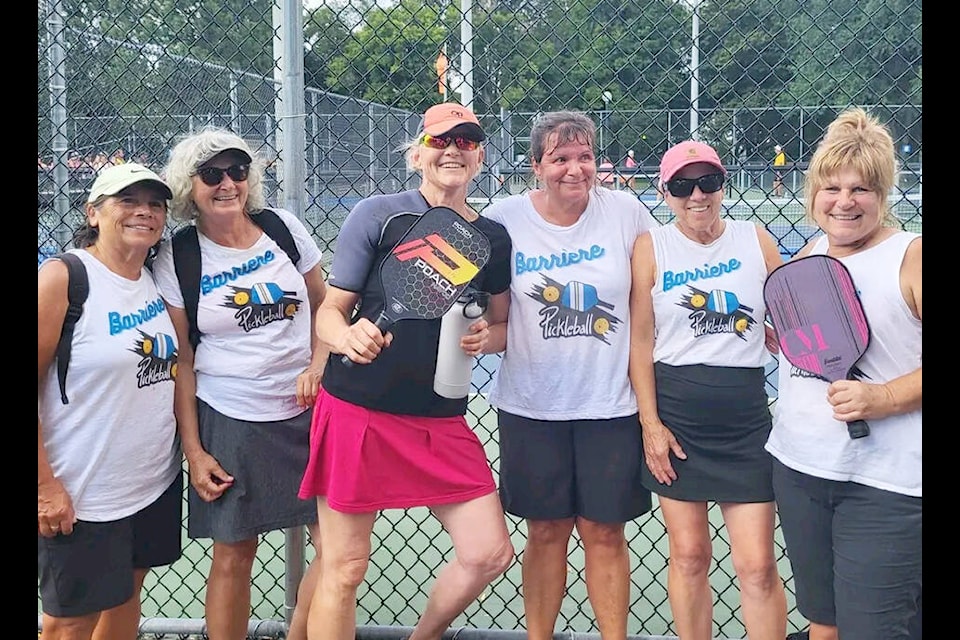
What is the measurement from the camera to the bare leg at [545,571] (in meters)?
3.09

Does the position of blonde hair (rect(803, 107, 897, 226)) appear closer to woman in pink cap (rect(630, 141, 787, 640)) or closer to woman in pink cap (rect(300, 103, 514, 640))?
woman in pink cap (rect(630, 141, 787, 640))

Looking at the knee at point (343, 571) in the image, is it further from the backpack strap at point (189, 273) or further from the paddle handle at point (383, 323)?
the backpack strap at point (189, 273)

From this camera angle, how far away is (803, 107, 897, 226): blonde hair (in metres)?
2.44

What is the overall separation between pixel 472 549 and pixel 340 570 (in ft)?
1.40

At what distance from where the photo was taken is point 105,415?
8.67 feet

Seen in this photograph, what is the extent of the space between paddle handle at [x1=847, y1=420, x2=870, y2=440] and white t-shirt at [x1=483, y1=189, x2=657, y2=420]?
2.47 feet

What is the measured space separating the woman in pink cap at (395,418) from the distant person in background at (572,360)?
0.51 ft

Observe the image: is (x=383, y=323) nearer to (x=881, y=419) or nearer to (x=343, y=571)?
(x=343, y=571)

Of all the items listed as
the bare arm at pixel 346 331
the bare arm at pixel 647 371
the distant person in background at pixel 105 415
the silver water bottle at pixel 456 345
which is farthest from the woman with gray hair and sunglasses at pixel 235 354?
the bare arm at pixel 647 371

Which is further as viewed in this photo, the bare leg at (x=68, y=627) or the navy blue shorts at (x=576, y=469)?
the navy blue shorts at (x=576, y=469)

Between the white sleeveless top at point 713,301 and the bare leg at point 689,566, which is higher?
the white sleeveless top at point 713,301
